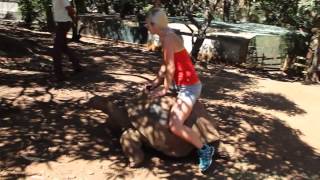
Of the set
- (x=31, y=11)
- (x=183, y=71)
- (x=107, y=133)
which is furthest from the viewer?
(x=31, y=11)

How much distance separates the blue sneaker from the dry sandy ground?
0.31ft

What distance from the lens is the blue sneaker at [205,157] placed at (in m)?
5.54

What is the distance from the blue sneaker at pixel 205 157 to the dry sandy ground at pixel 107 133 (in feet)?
0.31

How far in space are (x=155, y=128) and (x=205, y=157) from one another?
64 cm

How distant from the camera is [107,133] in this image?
6.33m

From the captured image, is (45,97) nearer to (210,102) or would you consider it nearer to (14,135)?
(14,135)

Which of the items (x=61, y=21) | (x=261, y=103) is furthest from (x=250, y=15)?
(x=61, y=21)

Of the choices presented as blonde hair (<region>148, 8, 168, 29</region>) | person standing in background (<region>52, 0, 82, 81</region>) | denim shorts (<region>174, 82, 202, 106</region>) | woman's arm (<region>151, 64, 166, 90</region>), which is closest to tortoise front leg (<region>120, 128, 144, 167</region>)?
woman's arm (<region>151, 64, 166, 90</region>)

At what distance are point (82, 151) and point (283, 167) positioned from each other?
2408mm

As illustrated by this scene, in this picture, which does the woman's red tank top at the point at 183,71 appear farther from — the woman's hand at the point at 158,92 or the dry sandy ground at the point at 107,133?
the dry sandy ground at the point at 107,133

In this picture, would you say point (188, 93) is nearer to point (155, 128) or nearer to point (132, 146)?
point (155, 128)

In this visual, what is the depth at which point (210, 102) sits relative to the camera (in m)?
8.52

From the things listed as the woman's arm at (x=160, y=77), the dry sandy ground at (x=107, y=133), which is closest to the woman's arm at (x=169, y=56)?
the woman's arm at (x=160, y=77)

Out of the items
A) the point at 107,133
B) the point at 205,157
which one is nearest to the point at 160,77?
the point at 205,157
